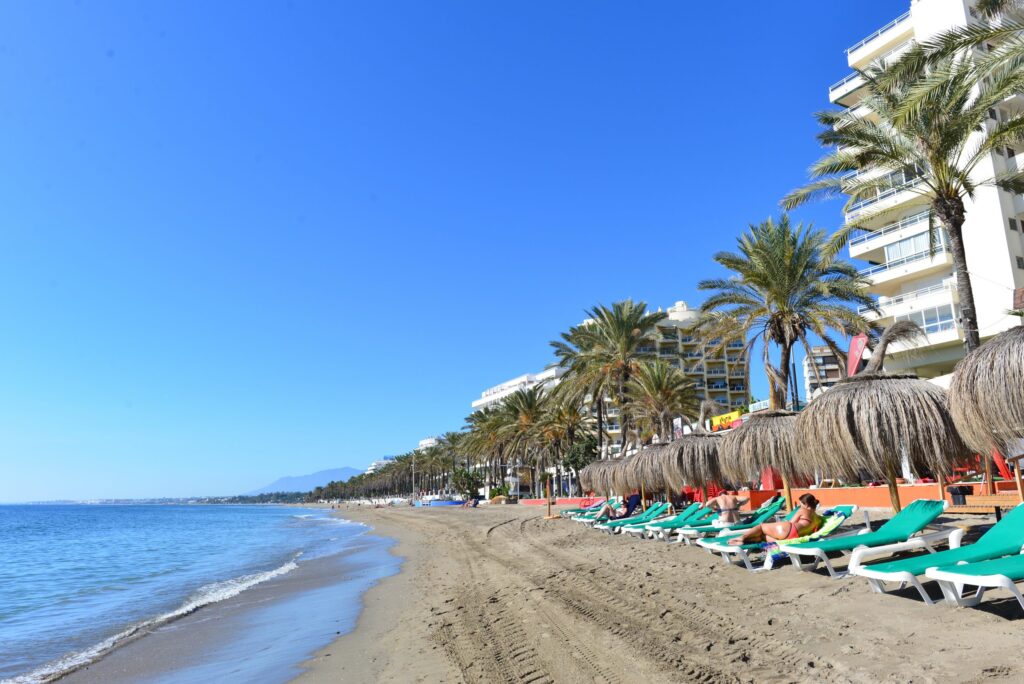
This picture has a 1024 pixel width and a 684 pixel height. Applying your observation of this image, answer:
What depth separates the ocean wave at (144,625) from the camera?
8.72 m

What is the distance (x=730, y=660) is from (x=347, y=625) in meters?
6.62

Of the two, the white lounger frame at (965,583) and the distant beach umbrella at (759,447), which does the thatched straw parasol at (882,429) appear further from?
the white lounger frame at (965,583)

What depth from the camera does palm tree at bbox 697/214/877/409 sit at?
19.1 m

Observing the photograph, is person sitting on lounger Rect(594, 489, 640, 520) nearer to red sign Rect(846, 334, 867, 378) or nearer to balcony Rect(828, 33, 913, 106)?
red sign Rect(846, 334, 867, 378)

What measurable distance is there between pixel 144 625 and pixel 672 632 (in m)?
10.2

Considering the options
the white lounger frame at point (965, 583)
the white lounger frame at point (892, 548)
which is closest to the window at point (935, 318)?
the white lounger frame at point (892, 548)

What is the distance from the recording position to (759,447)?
13.5 m

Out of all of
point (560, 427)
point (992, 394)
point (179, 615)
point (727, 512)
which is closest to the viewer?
point (992, 394)

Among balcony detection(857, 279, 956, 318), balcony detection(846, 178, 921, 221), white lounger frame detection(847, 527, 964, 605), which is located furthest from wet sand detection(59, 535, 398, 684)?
balcony detection(846, 178, 921, 221)

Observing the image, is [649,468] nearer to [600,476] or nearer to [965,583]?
[600,476]

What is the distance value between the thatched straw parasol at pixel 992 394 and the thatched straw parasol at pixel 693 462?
31.2 ft

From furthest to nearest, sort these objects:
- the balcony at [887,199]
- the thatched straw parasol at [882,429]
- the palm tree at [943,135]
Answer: the balcony at [887,199], the palm tree at [943,135], the thatched straw parasol at [882,429]

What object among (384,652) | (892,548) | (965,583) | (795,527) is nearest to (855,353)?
(795,527)

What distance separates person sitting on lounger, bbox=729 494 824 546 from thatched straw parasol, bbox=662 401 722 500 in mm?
7407
